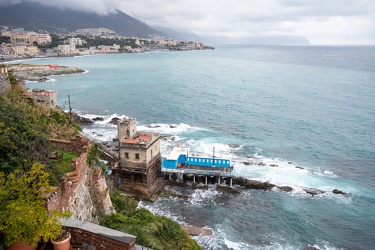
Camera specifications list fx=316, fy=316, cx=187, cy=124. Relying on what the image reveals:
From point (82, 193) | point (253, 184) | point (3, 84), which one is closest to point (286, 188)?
point (253, 184)

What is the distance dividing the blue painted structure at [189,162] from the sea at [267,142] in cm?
308

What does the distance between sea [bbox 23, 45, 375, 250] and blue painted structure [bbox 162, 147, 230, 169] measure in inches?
121

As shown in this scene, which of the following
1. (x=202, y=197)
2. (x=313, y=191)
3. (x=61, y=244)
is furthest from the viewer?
(x=313, y=191)

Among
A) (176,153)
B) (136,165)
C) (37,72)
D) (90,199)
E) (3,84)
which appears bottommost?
(176,153)

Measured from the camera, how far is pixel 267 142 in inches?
2367

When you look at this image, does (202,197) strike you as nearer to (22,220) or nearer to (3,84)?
(3,84)

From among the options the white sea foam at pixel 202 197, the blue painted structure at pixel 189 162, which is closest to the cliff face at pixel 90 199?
the white sea foam at pixel 202 197

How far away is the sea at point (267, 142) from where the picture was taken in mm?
33750

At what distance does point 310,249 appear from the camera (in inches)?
1187

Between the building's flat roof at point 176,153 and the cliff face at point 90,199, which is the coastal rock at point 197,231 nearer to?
the cliff face at point 90,199

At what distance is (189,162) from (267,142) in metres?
21.8

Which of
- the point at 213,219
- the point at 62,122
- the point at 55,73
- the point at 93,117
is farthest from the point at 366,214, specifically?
the point at 55,73

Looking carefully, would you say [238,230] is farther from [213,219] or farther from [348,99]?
[348,99]

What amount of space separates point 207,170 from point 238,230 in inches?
453
